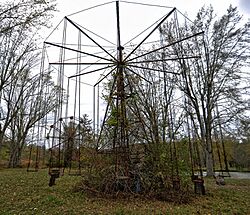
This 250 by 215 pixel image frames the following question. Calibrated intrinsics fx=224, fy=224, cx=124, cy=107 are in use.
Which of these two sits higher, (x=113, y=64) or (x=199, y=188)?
(x=113, y=64)

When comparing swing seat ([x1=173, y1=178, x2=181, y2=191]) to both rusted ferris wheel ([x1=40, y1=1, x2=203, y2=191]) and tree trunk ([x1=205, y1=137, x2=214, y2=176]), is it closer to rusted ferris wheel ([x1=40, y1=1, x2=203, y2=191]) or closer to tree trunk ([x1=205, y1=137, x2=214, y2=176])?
rusted ferris wheel ([x1=40, y1=1, x2=203, y2=191])

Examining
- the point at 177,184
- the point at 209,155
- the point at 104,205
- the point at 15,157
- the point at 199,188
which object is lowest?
the point at 104,205

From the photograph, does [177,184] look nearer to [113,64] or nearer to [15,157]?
[113,64]

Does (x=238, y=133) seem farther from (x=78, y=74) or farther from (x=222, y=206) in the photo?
(x=78, y=74)

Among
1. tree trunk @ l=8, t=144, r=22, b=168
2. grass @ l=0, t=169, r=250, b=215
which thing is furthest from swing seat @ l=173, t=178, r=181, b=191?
tree trunk @ l=8, t=144, r=22, b=168

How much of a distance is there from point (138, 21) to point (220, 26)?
11313mm

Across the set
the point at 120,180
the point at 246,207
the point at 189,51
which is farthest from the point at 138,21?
the point at 189,51

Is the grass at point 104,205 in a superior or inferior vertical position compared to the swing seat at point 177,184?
inferior

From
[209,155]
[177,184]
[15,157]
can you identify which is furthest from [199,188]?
[15,157]

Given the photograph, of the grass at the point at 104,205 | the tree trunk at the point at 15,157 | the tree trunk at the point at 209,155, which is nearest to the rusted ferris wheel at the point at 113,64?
the grass at the point at 104,205

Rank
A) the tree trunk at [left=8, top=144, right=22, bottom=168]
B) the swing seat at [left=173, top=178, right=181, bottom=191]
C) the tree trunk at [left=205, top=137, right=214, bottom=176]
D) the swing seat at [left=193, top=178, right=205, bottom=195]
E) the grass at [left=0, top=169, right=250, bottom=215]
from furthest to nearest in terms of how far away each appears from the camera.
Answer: the tree trunk at [left=8, top=144, right=22, bottom=168] → the tree trunk at [left=205, top=137, right=214, bottom=176] → the swing seat at [left=193, top=178, right=205, bottom=195] → the swing seat at [left=173, top=178, right=181, bottom=191] → the grass at [left=0, top=169, right=250, bottom=215]

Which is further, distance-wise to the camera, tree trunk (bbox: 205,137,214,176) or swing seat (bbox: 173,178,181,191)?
tree trunk (bbox: 205,137,214,176)

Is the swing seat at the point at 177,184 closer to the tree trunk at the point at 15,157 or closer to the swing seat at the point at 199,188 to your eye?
the swing seat at the point at 199,188

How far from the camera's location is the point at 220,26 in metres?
Answer: 16.9
